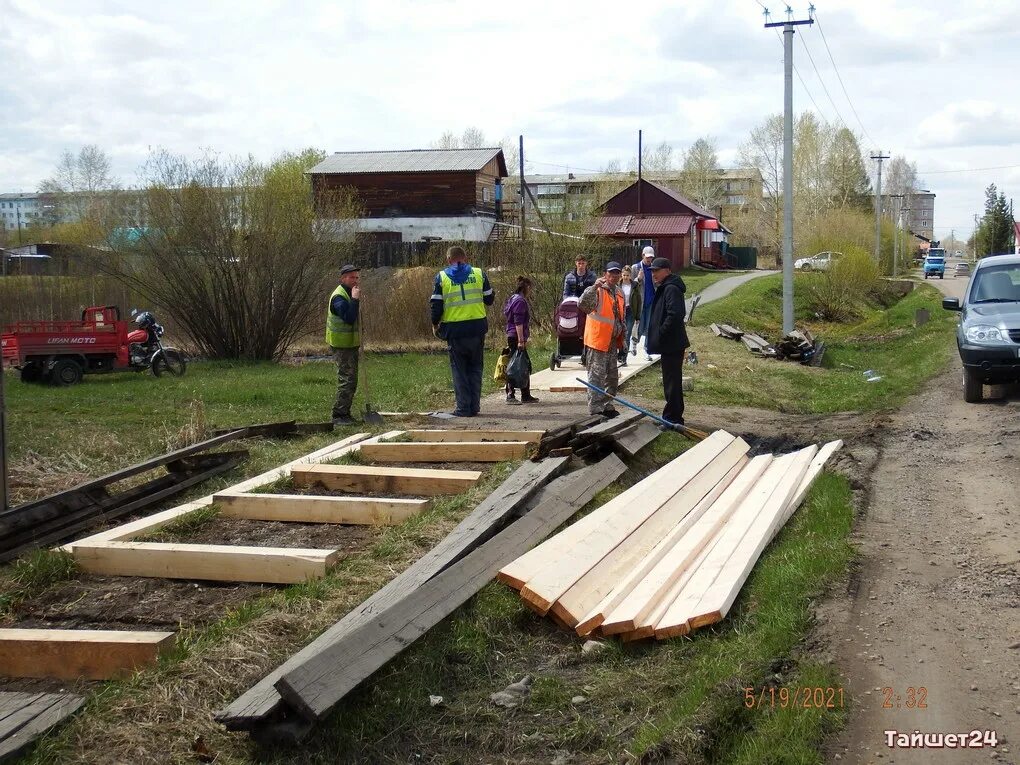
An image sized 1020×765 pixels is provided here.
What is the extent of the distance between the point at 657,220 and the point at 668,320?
56404 millimetres

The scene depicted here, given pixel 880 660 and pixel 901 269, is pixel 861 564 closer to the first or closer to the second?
pixel 880 660

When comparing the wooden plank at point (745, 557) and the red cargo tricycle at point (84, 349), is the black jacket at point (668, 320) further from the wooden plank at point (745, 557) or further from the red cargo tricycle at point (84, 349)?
the red cargo tricycle at point (84, 349)

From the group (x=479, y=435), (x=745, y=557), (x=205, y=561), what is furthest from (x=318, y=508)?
(x=745, y=557)

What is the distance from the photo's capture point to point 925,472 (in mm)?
9234

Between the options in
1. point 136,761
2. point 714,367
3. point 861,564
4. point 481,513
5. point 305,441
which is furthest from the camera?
point 714,367

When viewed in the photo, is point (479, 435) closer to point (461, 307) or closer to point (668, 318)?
point (461, 307)

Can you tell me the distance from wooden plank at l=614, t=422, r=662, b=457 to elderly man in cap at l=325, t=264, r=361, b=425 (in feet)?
11.2

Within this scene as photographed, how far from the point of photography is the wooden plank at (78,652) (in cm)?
483

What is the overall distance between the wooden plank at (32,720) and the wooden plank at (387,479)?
4066 millimetres

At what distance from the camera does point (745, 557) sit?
6168mm

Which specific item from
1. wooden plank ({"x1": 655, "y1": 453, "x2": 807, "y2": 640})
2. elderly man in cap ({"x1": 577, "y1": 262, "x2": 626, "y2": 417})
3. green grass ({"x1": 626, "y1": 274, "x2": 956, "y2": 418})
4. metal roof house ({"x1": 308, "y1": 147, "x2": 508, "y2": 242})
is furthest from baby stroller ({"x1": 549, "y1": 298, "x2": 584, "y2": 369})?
metal roof house ({"x1": 308, "y1": 147, "x2": 508, "y2": 242})

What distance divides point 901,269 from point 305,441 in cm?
7554

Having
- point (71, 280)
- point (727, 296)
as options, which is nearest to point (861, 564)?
point (71, 280)

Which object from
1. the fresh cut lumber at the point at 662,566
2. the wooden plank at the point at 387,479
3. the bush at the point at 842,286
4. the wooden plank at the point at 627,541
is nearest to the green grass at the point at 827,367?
the bush at the point at 842,286
